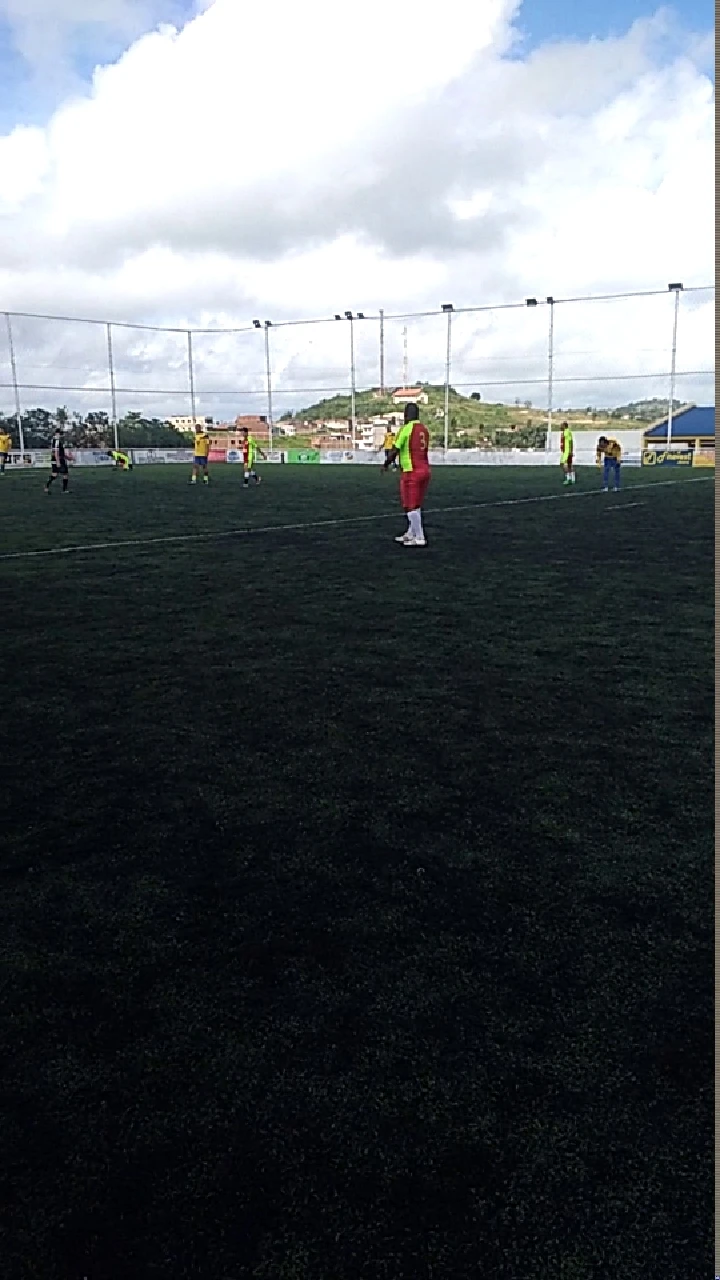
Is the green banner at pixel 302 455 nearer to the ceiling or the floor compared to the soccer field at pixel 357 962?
nearer to the ceiling

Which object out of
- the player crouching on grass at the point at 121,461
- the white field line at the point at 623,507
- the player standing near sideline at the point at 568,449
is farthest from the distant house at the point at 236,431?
the white field line at the point at 623,507

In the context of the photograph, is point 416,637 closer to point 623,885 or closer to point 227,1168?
point 623,885

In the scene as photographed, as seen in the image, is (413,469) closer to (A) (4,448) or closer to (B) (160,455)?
(A) (4,448)

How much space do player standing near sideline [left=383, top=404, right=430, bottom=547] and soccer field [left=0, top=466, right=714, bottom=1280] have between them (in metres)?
5.83

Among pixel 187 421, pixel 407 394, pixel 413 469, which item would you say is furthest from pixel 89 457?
pixel 413 469

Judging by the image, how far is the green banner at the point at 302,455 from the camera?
50.3 m

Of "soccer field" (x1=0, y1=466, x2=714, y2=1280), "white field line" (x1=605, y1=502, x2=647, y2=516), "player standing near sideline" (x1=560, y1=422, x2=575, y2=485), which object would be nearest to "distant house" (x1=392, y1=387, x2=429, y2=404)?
"player standing near sideline" (x1=560, y1=422, x2=575, y2=485)

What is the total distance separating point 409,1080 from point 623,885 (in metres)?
1.15

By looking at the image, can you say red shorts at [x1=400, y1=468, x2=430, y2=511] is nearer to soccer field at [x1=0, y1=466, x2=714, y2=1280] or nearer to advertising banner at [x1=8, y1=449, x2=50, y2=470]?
soccer field at [x1=0, y1=466, x2=714, y2=1280]

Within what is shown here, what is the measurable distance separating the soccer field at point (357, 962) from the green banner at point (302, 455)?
1762 inches

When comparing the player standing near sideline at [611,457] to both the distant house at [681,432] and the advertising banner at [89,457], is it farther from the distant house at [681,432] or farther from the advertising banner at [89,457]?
the advertising banner at [89,457]

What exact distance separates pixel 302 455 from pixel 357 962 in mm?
48971

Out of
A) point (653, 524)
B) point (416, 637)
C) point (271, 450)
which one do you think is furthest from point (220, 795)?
point (271, 450)

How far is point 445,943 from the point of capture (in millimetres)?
2738
